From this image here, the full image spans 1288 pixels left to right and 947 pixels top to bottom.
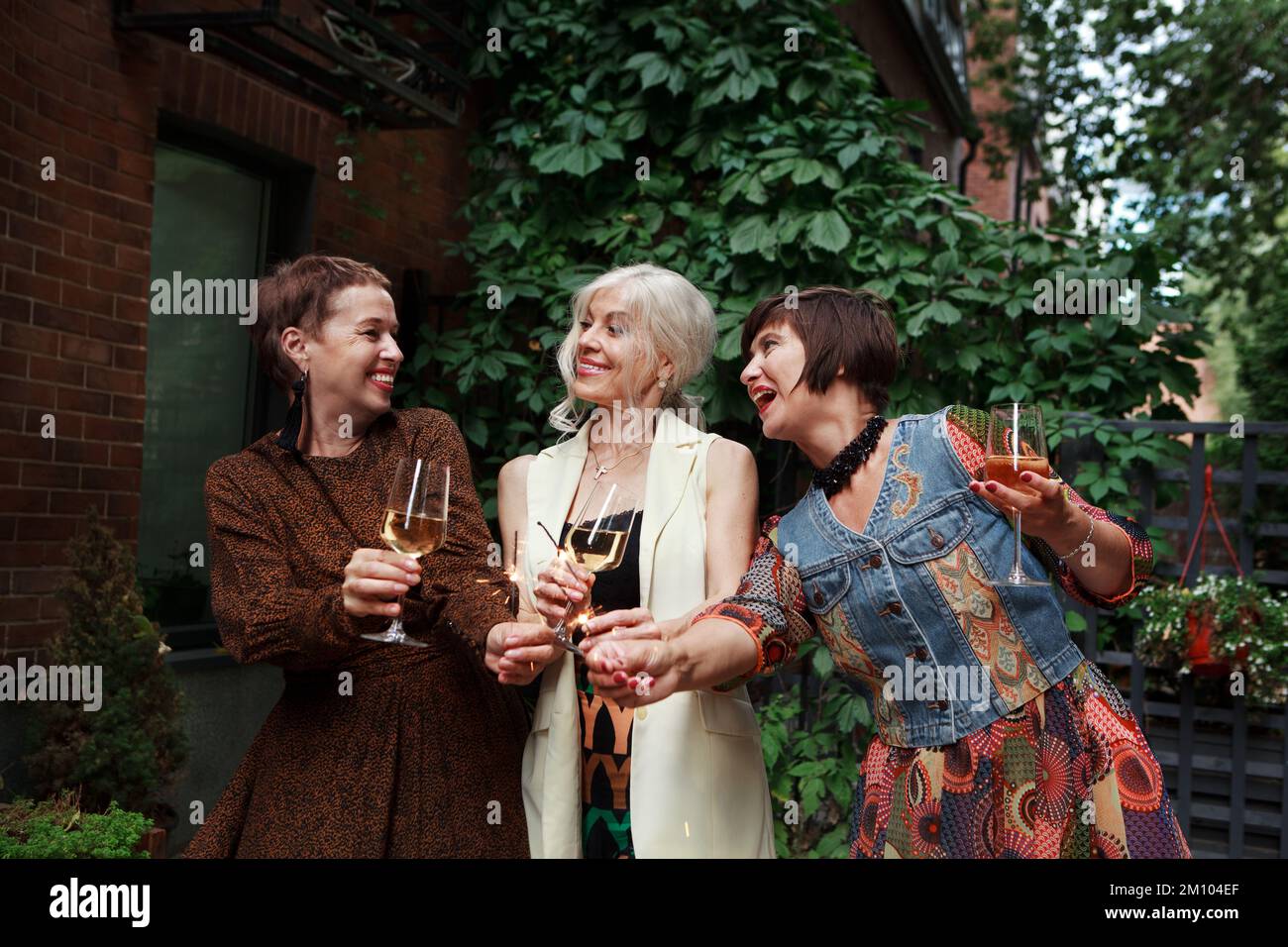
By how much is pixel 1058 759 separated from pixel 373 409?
1.51 metres

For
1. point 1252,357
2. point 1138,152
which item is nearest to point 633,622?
point 1252,357

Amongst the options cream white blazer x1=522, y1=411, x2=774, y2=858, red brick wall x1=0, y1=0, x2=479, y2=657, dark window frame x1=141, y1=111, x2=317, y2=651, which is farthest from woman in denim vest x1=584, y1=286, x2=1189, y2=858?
dark window frame x1=141, y1=111, x2=317, y2=651

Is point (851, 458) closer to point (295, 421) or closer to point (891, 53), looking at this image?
point (295, 421)

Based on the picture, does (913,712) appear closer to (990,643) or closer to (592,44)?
(990,643)

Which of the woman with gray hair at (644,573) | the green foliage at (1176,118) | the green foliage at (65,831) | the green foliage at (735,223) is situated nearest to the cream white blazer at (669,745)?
the woman with gray hair at (644,573)

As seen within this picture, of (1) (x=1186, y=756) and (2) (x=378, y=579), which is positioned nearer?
(2) (x=378, y=579)

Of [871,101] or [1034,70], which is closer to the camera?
[871,101]

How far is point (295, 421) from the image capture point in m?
2.28

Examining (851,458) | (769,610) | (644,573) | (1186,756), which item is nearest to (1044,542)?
(851,458)

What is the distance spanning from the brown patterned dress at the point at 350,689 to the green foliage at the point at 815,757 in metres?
1.92

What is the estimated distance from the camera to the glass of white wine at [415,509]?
6.03 ft

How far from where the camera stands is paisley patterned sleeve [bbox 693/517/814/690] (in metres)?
2.03

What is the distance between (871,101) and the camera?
15.2 ft

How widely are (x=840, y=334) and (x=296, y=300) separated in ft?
3.72
